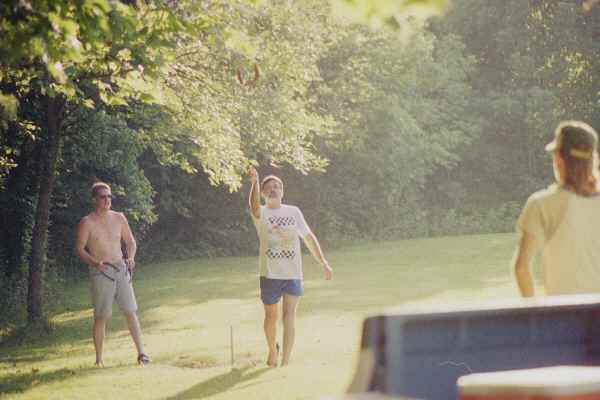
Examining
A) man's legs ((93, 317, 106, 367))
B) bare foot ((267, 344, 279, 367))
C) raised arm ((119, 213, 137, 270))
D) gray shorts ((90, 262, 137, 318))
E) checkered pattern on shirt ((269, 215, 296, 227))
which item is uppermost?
checkered pattern on shirt ((269, 215, 296, 227))

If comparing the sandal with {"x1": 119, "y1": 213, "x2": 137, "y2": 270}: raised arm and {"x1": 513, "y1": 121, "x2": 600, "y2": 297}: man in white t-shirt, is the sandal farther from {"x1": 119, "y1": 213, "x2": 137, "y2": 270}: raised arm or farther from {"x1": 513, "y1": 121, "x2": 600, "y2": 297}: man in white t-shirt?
{"x1": 513, "y1": 121, "x2": 600, "y2": 297}: man in white t-shirt

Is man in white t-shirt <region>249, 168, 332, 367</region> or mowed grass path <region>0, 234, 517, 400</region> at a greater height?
man in white t-shirt <region>249, 168, 332, 367</region>

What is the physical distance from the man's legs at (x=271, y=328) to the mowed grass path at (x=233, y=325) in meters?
0.21

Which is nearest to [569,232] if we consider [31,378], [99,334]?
[31,378]

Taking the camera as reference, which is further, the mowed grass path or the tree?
the mowed grass path

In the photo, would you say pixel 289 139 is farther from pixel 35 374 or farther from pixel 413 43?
pixel 413 43

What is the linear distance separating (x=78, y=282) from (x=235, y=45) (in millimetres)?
25309

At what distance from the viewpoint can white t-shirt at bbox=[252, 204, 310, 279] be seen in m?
12.6

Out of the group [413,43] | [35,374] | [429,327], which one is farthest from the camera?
[413,43]

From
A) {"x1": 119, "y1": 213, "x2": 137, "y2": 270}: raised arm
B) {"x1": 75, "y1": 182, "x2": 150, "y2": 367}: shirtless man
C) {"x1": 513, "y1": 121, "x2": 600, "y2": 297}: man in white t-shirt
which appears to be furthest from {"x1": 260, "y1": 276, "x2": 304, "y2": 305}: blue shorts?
{"x1": 513, "y1": 121, "x2": 600, "y2": 297}: man in white t-shirt

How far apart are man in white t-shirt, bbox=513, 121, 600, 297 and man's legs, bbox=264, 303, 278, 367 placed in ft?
21.4

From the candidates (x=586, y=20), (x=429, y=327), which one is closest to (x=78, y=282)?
(x=586, y=20)

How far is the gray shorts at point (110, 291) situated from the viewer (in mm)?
13789

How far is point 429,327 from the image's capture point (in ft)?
15.0
